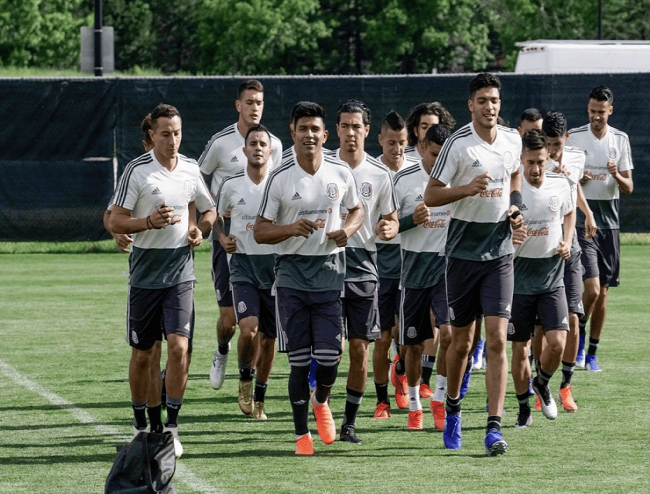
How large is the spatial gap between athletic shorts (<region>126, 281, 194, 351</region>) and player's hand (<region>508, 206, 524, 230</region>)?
2060 mm

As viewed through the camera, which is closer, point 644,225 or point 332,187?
point 332,187

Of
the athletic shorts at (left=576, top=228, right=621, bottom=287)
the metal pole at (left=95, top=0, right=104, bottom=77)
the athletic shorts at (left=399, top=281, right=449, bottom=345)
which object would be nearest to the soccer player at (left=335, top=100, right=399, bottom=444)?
the athletic shorts at (left=399, top=281, right=449, bottom=345)

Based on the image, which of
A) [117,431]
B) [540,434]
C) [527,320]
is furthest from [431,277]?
[117,431]

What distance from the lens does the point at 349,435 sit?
8.79 metres

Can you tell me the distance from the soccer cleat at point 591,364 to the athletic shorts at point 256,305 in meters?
3.33

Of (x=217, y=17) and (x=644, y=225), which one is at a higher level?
(x=217, y=17)

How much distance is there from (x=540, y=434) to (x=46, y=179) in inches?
521

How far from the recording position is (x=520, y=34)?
216ft

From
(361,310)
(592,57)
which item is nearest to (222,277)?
(361,310)

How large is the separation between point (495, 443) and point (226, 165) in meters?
3.60

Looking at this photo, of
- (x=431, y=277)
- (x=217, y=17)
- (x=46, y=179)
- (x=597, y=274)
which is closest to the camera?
(x=431, y=277)

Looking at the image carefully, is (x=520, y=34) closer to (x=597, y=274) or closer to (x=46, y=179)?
(x=46, y=179)

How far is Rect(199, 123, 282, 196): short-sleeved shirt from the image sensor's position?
1059cm

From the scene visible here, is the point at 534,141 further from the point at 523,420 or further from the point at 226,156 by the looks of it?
the point at 226,156
